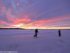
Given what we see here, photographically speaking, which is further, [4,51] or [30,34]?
[30,34]

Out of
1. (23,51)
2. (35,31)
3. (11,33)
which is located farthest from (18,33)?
(23,51)

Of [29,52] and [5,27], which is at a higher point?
[5,27]

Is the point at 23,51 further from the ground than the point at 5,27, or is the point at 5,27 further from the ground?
the point at 5,27

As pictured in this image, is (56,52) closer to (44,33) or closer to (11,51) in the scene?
(11,51)

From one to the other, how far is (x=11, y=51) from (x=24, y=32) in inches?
122

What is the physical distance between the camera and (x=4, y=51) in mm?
3705

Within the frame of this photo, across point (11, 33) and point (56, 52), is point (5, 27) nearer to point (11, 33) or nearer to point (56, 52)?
point (11, 33)

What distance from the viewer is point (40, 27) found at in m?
6.06

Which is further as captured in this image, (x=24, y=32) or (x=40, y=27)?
(x=24, y=32)

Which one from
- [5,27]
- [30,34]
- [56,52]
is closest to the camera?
[56,52]

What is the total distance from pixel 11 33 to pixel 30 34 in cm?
76

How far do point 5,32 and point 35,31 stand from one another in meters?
1.26

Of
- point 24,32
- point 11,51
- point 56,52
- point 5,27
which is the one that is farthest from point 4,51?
point 24,32

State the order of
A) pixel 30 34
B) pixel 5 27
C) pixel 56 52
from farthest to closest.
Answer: pixel 30 34
pixel 5 27
pixel 56 52
